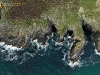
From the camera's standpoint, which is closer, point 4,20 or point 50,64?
point 50,64

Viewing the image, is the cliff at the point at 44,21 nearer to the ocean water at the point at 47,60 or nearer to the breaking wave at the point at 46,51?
the breaking wave at the point at 46,51

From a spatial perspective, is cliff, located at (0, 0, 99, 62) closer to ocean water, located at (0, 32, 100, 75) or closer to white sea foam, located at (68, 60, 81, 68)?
ocean water, located at (0, 32, 100, 75)

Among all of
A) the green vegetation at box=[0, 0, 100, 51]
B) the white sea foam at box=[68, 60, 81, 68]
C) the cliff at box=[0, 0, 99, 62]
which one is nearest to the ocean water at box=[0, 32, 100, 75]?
the white sea foam at box=[68, 60, 81, 68]

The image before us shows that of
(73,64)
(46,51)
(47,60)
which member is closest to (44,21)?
(46,51)

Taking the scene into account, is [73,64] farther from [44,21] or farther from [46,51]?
[44,21]

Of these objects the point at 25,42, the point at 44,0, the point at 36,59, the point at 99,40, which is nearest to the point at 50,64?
the point at 36,59

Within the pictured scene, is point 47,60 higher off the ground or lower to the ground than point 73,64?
higher

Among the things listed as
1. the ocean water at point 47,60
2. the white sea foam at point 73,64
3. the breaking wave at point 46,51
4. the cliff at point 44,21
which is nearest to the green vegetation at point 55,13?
the cliff at point 44,21

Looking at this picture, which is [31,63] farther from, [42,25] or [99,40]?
[99,40]
